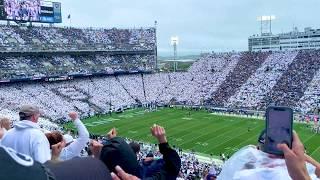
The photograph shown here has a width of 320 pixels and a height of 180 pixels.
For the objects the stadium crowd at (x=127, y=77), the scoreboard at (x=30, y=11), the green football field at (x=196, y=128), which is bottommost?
the green football field at (x=196, y=128)

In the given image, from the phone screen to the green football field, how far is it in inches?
1019

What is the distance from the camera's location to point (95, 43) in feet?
205

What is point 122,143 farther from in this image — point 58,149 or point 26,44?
point 26,44

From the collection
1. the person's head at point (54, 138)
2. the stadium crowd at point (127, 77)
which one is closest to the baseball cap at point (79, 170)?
the person's head at point (54, 138)

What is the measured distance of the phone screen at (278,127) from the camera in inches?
92.5

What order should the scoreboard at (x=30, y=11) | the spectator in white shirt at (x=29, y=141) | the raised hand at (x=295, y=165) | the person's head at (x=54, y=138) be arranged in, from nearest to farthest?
the raised hand at (x=295, y=165) → the spectator in white shirt at (x=29, y=141) → the person's head at (x=54, y=138) → the scoreboard at (x=30, y=11)

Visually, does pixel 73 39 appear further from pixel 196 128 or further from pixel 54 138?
pixel 54 138

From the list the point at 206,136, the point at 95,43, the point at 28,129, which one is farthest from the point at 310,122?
the point at 28,129

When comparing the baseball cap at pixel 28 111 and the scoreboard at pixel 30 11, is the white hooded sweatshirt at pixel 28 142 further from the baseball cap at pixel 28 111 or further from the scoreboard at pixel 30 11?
the scoreboard at pixel 30 11

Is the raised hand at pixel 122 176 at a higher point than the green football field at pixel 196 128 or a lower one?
higher

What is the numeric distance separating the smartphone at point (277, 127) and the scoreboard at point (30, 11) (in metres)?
53.9

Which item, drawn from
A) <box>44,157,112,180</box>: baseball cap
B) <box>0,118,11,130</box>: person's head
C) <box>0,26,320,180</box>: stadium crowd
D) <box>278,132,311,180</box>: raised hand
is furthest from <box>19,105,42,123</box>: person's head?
<box>0,26,320,180</box>: stadium crowd

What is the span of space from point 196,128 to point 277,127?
3552 cm

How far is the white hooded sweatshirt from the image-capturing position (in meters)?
3.39
